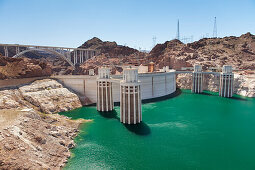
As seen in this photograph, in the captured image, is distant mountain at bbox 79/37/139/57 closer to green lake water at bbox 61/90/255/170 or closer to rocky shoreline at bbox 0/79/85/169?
green lake water at bbox 61/90/255/170

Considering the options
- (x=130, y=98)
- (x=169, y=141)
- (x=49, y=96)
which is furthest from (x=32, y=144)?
(x=49, y=96)

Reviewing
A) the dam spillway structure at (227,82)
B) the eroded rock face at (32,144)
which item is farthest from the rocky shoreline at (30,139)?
the dam spillway structure at (227,82)

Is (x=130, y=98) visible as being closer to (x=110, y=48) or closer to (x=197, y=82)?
(x=197, y=82)

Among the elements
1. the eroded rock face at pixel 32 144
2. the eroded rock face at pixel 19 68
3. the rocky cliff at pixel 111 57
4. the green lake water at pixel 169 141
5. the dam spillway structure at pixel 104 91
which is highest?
the rocky cliff at pixel 111 57

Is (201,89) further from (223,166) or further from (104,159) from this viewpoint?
(104,159)

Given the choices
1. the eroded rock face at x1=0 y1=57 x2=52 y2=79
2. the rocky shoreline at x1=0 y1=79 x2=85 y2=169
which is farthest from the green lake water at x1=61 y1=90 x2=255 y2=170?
the eroded rock face at x1=0 y1=57 x2=52 y2=79

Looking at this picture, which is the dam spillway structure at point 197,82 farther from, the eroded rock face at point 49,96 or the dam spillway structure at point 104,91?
the eroded rock face at point 49,96
